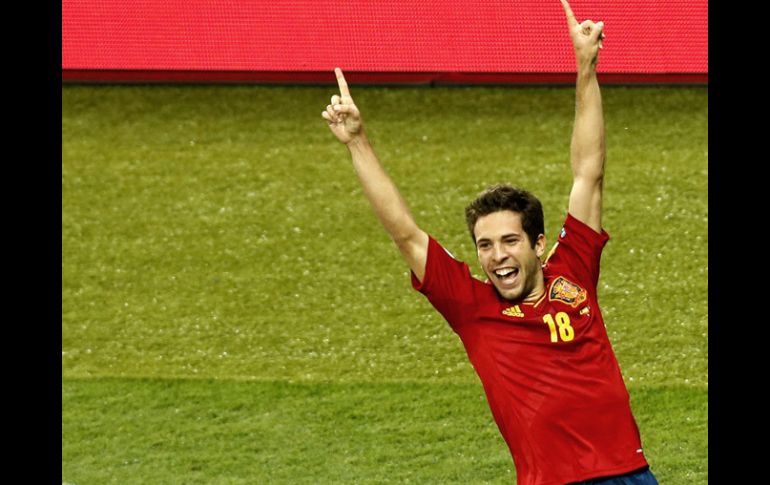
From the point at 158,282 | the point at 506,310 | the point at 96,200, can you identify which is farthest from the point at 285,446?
the point at 506,310

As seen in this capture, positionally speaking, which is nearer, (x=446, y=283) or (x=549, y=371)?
(x=549, y=371)

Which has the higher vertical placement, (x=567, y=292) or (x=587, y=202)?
(x=587, y=202)

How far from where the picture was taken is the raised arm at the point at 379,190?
4.00 metres

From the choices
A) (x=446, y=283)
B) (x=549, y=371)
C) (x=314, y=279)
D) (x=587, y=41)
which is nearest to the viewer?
(x=549, y=371)

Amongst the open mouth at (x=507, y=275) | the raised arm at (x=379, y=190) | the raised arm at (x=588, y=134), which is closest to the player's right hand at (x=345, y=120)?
the raised arm at (x=379, y=190)

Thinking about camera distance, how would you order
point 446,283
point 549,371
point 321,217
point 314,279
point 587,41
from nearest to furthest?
point 549,371 < point 446,283 < point 587,41 < point 314,279 < point 321,217

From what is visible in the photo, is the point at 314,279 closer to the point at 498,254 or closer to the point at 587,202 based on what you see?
the point at 587,202

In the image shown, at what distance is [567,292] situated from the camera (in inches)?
161

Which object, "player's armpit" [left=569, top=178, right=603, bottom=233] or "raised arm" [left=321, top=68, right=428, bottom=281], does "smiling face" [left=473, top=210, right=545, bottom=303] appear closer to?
"raised arm" [left=321, top=68, right=428, bottom=281]

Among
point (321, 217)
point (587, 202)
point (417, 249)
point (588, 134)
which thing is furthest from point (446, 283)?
point (321, 217)

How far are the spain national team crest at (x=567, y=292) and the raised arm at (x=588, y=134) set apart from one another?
23 centimetres

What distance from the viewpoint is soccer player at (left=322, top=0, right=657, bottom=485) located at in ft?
12.7

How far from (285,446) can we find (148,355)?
5.12ft

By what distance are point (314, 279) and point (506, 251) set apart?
5.43 m
